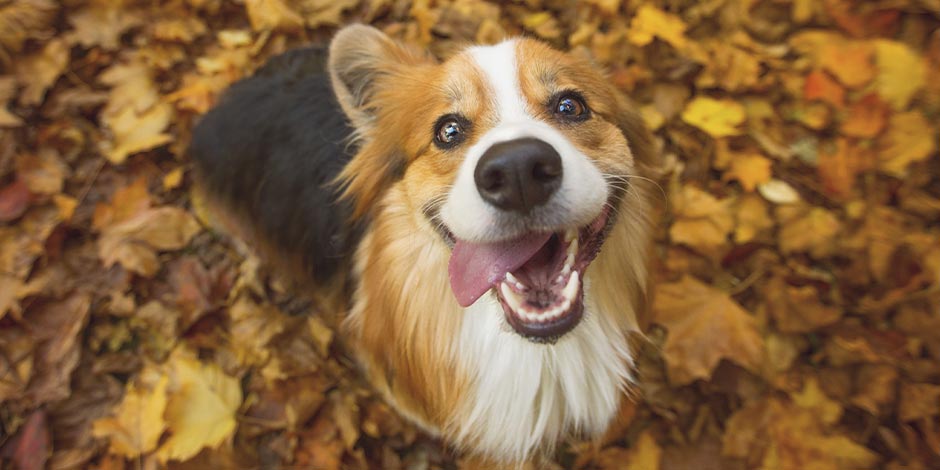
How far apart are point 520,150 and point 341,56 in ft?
3.41

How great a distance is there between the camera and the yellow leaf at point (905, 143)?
9.32ft

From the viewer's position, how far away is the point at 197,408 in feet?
Answer: 8.05

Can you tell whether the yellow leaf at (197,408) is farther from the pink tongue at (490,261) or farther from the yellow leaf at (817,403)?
the yellow leaf at (817,403)

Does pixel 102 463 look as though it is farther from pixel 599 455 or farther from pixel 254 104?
pixel 599 455

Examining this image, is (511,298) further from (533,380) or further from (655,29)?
(655,29)

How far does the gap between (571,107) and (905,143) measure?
80.3 inches

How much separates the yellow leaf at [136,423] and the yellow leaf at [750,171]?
296cm

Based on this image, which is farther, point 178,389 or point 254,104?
point 254,104

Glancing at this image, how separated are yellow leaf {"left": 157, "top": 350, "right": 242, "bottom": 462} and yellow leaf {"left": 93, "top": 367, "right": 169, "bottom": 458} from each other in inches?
1.8

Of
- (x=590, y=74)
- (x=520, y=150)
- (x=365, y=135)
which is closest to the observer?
(x=520, y=150)

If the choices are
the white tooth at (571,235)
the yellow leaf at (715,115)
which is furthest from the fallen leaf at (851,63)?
the white tooth at (571,235)

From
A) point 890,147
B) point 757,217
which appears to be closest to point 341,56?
point 757,217

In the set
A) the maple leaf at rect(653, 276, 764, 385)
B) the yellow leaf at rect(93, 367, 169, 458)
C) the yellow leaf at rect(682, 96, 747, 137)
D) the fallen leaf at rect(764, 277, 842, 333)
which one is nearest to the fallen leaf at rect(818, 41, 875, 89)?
the yellow leaf at rect(682, 96, 747, 137)

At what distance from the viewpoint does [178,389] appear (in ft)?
8.34
